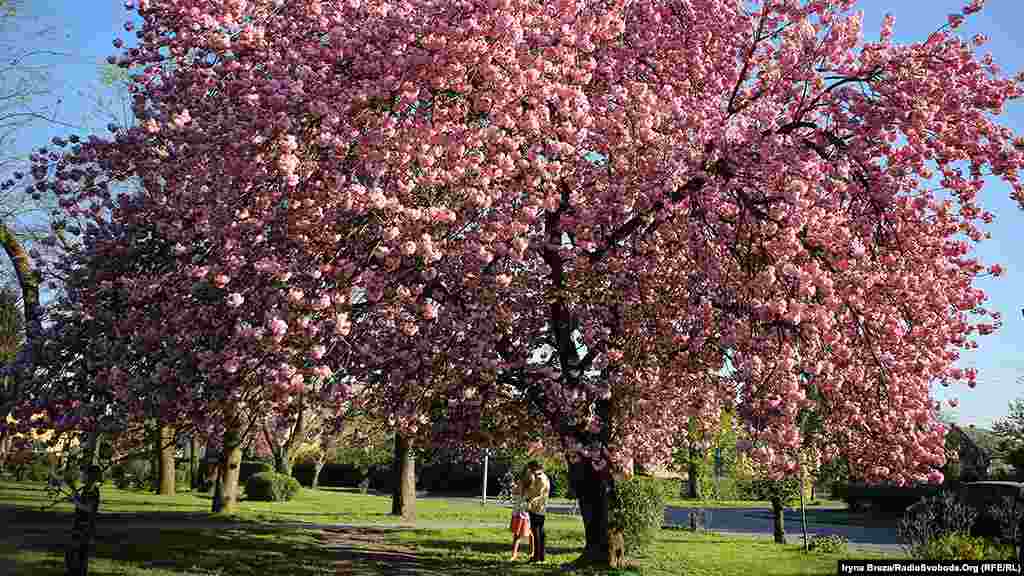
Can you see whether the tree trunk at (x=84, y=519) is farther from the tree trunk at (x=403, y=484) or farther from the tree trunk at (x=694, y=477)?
the tree trunk at (x=694, y=477)

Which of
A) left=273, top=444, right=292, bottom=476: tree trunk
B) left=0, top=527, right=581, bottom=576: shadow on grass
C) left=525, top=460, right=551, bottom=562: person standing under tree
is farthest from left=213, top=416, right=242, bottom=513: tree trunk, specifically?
left=525, top=460, right=551, bottom=562: person standing under tree

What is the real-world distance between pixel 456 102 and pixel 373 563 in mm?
9007

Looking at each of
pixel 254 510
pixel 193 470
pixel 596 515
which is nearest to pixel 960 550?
pixel 596 515

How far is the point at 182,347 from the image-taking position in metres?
9.82

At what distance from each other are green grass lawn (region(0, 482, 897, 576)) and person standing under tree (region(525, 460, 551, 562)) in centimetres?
42

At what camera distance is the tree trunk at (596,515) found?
14.6m

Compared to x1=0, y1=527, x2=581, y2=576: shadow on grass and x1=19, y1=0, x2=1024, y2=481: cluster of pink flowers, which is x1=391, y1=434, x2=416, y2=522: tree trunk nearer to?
x1=0, y1=527, x2=581, y2=576: shadow on grass

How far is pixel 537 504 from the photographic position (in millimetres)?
15898

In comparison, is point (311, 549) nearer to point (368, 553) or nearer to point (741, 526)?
point (368, 553)

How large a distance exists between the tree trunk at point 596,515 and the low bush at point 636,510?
0.66 metres

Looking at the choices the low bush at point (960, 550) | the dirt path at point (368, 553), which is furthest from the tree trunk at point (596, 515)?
the low bush at point (960, 550)

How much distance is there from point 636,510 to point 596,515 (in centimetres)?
173

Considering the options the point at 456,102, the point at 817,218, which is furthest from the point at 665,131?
the point at 456,102

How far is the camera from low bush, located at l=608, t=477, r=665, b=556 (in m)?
15.8
